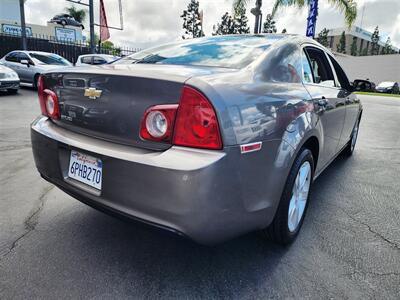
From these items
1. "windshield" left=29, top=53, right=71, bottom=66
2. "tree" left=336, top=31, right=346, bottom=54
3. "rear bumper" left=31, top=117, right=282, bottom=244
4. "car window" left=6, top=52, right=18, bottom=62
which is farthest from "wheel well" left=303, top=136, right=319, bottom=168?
"tree" left=336, top=31, right=346, bottom=54

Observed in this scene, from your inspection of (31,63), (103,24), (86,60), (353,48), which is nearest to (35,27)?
(103,24)

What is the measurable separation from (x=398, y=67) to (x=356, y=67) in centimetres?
590

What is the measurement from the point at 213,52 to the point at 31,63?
444 inches

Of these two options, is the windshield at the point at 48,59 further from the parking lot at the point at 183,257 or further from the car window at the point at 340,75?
the car window at the point at 340,75

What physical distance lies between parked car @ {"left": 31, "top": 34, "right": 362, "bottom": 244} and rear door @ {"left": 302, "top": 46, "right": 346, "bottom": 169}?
146 millimetres

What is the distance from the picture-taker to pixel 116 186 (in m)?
1.75

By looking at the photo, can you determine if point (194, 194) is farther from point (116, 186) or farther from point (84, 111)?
point (84, 111)

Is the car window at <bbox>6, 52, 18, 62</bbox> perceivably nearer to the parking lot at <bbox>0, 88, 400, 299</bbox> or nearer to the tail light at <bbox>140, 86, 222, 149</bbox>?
the parking lot at <bbox>0, 88, 400, 299</bbox>

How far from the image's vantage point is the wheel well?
7.91 ft

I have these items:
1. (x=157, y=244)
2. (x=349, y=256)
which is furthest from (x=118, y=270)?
(x=349, y=256)

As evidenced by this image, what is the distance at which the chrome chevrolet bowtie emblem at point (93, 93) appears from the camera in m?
1.90

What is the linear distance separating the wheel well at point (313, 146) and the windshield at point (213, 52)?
29.9 inches

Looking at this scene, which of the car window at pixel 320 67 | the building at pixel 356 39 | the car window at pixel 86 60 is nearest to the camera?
the car window at pixel 320 67

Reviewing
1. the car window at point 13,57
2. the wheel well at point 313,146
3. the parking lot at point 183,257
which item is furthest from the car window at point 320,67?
the car window at point 13,57
